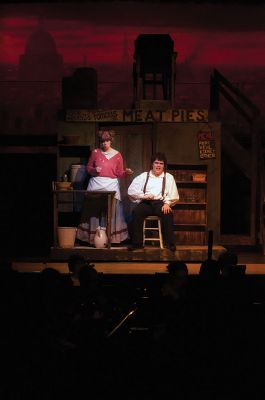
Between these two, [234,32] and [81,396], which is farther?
[234,32]

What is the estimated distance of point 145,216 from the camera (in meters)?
10.1

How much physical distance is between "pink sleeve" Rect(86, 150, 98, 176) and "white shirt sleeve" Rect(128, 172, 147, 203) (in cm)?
48

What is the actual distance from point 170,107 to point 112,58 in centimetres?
303

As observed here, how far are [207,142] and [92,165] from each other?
5.23 feet

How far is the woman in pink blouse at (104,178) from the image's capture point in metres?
10.4

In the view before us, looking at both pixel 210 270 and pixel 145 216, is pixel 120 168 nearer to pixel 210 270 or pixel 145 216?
pixel 145 216

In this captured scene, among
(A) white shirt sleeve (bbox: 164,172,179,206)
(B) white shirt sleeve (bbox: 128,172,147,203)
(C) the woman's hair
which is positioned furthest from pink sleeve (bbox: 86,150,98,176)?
(A) white shirt sleeve (bbox: 164,172,179,206)

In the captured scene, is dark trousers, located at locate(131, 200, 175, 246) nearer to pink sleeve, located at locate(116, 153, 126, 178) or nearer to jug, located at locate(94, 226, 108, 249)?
jug, located at locate(94, 226, 108, 249)

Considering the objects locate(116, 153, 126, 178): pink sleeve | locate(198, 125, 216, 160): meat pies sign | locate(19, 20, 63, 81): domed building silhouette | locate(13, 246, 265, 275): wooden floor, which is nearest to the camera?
locate(13, 246, 265, 275): wooden floor

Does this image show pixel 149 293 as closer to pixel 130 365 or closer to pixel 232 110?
pixel 130 365

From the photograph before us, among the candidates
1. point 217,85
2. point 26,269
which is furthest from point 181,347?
point 217,85

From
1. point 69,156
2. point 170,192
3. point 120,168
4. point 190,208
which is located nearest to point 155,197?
point 170,192

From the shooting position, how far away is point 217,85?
12.8 meters

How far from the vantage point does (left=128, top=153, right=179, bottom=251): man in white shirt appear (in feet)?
33.1
